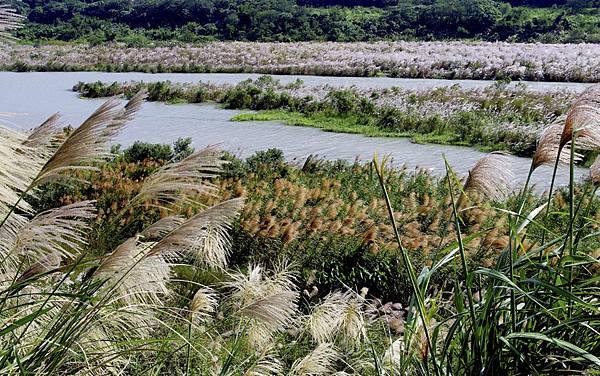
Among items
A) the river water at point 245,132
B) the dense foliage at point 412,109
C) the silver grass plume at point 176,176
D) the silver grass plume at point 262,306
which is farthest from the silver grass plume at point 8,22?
the dense foliage at point 412,109

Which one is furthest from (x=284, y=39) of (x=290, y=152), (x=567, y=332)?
(x=567, y=332)

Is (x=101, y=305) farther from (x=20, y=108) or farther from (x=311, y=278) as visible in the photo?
(x=20, y=108)

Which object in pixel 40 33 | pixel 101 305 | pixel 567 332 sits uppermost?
pixel 101 305

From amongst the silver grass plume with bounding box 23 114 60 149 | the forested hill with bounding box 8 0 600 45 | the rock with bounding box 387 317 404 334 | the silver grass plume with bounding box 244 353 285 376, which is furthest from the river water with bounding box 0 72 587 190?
the forested hill with bounding box 8 0 600 45

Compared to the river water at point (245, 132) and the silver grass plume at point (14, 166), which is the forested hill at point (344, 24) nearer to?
the river water at point (245, 132)

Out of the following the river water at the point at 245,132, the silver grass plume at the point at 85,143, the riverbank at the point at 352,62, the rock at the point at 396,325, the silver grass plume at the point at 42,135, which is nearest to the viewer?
the silver grass plume at the point at 85,143

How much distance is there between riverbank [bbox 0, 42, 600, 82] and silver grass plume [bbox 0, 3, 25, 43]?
1882 cm

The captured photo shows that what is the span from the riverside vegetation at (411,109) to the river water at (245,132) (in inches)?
22.1

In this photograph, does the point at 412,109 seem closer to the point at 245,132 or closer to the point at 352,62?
the point at 245,132

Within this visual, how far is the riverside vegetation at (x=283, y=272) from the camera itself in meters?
2.22

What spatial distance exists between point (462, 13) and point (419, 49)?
60.1 feet

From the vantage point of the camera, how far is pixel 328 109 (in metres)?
16.5

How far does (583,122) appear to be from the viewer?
2443 millimetres

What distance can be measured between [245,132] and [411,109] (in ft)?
12.0
